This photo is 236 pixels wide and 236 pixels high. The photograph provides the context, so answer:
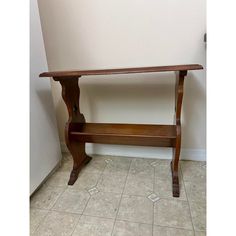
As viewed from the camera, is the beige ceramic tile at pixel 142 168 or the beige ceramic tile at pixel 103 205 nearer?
the beige ceramic tile at pixel 103 205

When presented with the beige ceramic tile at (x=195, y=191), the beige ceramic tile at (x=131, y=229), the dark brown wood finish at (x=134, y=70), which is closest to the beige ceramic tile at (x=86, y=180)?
the beige ceramic tile at (x=131, y=229)

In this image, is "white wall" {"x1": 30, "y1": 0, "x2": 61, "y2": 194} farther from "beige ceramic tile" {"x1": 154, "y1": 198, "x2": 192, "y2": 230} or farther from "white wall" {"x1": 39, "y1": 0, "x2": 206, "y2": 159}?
"beige ceramic tile" {"x1": 154, "y1": 198, "x2": 192, "y2": 230}

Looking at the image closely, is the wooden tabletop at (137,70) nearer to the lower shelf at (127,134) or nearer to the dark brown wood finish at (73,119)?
the dark brown wood finish at (73,119)

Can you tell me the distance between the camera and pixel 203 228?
1.06 metres

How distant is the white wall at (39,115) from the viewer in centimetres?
135

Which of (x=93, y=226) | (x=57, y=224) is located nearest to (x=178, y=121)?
(x=93, y=226)

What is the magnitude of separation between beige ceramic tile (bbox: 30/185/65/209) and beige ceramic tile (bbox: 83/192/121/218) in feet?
0.87

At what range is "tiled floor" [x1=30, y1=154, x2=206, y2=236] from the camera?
42.8 inches

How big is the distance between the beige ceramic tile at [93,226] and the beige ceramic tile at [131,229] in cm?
4

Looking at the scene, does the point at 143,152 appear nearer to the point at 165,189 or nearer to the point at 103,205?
the point at 165,189

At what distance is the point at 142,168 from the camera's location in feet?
5.32

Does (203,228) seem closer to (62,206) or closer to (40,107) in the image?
(62,206)
